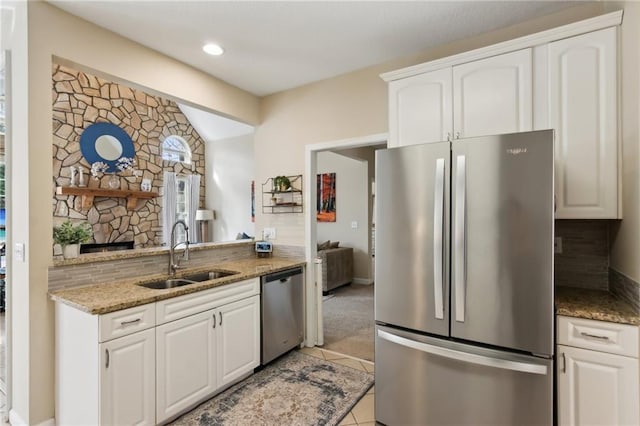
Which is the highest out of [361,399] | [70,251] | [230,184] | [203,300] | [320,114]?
[320,114]

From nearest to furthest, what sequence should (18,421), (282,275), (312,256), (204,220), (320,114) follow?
(18,421) < (282,275) < (320,114) < (312,256) < (204,220)

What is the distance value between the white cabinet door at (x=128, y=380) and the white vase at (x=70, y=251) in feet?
2.63

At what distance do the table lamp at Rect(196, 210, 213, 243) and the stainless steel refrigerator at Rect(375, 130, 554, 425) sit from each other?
5770mm

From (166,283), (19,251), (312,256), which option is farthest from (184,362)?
(312,256)

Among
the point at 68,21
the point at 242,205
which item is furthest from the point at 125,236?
the point at 68,21

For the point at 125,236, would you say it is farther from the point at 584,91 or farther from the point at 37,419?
the point at 584,91

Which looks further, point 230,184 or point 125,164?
point 230,184

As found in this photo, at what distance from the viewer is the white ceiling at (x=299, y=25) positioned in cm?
213

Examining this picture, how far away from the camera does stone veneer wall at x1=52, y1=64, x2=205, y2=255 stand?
16.2 ft

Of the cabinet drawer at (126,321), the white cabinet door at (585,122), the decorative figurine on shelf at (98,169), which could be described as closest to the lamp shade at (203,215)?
the decorative figurine on shelf at (98,169)

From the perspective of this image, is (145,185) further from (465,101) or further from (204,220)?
(465,101)

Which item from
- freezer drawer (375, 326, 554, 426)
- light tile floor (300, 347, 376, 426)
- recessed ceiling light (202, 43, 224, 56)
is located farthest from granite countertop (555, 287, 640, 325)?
recessed ceiling light (202, 43, 224, 56)

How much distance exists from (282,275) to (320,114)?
1667mm

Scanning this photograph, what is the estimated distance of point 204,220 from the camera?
720cm
